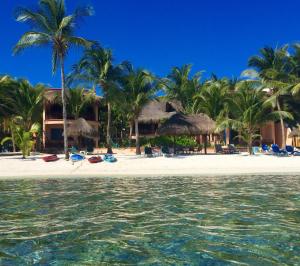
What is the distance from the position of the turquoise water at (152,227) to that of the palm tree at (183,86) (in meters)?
28.5

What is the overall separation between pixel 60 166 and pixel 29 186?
23.4 feet

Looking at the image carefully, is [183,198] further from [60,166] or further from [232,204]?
[60,166]

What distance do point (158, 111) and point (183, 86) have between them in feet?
13.2

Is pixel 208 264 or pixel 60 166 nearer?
pixel 208 264

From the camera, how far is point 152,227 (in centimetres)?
645

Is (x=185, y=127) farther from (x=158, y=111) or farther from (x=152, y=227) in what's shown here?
(x=152, y=227)

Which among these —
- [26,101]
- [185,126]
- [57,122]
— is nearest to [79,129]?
[57,122]

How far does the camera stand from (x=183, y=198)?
9766 mm

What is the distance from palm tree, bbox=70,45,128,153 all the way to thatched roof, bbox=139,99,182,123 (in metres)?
7.95

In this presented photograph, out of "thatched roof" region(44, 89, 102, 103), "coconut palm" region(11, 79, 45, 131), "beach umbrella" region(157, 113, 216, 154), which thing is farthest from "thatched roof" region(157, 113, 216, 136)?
"coconut palm" region(11, 79, 45, 131)

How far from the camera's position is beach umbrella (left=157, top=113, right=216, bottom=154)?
27344 millimetres

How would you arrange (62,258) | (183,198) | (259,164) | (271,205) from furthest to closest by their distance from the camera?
(259,164), (183,198), (271,205), (62,258)

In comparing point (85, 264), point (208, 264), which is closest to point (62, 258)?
point (85, 264)

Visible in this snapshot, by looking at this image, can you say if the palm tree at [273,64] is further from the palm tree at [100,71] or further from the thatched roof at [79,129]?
the thatched roof at [79,129]
